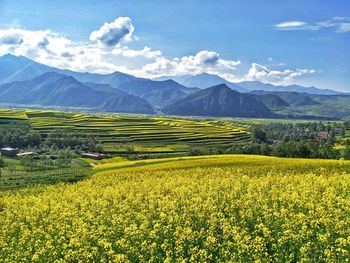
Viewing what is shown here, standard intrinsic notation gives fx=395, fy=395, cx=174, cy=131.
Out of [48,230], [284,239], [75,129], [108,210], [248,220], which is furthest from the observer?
[75,129]

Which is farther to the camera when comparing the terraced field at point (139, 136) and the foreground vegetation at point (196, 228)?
the terraced field at point (139, 136)

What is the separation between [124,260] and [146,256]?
8.42 feet

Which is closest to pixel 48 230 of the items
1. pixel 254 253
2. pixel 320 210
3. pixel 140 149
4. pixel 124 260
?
pixel 124 260

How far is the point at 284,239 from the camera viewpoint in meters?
17.3

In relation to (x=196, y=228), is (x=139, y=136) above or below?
below

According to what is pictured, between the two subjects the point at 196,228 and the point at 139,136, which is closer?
the point at 196,228

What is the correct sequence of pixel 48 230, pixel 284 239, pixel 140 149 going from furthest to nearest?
1. pixel 140 149
2. pixel 48 230
3. pixel 284 239

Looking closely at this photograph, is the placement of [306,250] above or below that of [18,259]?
above

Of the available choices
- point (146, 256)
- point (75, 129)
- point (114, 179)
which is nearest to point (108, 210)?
point (146, 256)

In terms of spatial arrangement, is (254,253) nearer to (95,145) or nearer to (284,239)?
(284,239)

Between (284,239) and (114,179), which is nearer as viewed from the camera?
(284,239)

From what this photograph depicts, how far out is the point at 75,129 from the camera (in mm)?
151125

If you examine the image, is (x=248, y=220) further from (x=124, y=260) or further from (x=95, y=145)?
(x=95, y=145)

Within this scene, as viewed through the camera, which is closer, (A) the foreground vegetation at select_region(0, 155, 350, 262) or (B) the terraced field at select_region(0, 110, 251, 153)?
(A) the foreground vegetation at select_region(0, 155, 350, 262)
